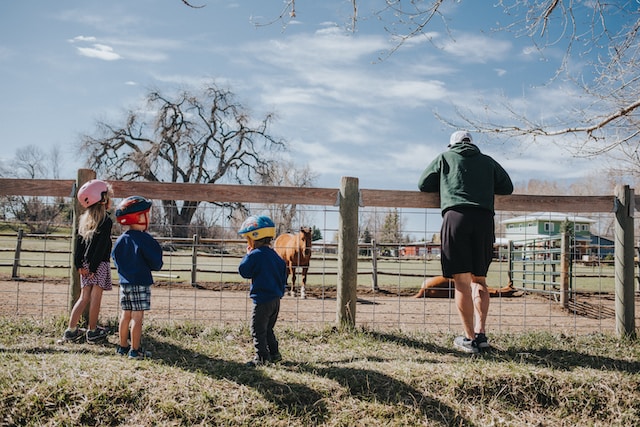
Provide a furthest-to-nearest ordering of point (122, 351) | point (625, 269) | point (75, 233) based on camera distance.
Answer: point (625, 269)
point (75, 233)
point (122, 351)

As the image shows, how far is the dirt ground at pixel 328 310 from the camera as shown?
6234 mm

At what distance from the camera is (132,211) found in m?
4.64

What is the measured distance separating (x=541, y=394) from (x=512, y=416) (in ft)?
1.35

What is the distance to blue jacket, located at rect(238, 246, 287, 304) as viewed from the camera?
14.6 feet

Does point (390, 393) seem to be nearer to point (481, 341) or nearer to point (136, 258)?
point (481, 341)

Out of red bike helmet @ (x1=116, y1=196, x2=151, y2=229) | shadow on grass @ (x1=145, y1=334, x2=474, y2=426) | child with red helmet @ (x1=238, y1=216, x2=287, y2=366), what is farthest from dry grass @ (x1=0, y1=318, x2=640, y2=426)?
red bike helmet @ (x1=116, y1=196, x2=151, y2=229)

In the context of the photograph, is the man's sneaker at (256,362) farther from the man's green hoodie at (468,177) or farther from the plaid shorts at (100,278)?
the man's green hoodie at (468,177)

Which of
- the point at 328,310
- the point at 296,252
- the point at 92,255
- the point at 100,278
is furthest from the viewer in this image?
the point at 296,252

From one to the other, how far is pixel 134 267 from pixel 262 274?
3.75 feet

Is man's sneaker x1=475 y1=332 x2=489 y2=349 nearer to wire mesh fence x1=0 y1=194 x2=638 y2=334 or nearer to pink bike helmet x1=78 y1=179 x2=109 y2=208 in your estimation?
wire mesh fence x1=0 y1=194 x2=638 y2=334

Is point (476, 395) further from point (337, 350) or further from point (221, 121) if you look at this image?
point (221, 121)

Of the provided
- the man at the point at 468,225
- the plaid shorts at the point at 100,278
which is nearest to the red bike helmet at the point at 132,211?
the plaid shorts at the point at 100,278

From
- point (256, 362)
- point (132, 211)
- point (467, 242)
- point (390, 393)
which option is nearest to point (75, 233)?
point (132, 211)

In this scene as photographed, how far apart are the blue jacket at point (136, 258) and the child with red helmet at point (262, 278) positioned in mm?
805
